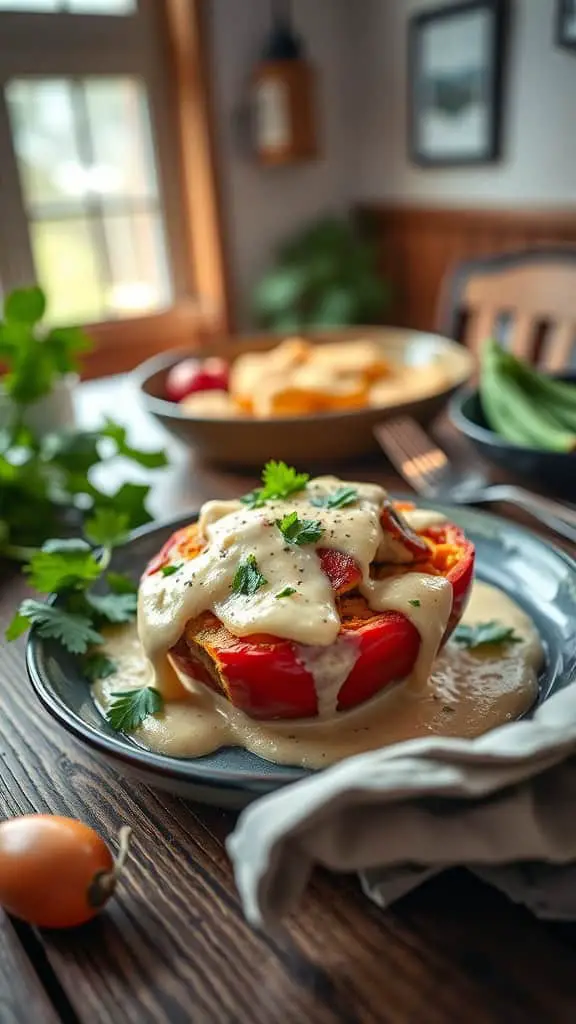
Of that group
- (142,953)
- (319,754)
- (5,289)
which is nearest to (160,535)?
(319,754)

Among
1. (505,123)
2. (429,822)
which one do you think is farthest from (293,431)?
(505,123)

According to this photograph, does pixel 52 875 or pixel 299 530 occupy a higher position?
pixel 299 530

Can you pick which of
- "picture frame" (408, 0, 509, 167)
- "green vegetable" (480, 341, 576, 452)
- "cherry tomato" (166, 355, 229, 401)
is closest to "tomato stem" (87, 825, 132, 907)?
"green vegetable" (480, 341, 576, 452)

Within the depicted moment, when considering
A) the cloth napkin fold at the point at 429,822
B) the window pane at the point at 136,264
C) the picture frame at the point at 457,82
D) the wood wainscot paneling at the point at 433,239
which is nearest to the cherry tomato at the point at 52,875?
the cloth napkin fold at the point at 429,822

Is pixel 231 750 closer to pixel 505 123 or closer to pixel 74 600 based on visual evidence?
pixel 74 600

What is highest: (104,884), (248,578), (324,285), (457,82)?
(457,82)

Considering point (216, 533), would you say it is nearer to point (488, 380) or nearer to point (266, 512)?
point (266, 512)
